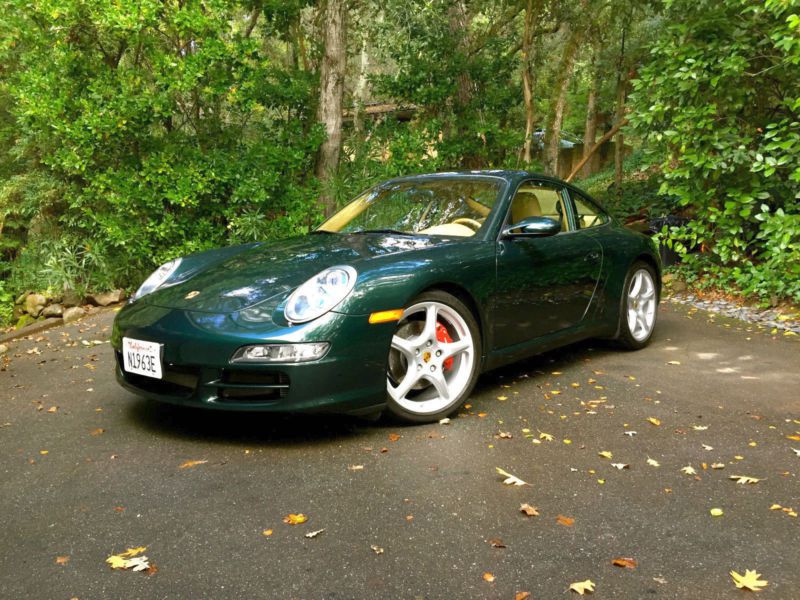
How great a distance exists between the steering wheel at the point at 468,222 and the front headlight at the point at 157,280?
5.63ft

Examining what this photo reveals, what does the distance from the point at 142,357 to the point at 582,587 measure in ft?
7.59

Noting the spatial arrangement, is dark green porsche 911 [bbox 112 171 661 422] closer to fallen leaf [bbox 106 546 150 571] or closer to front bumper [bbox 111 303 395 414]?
front bumper [bbox 111 303 395 414]

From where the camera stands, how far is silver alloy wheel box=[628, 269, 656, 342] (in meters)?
5.47

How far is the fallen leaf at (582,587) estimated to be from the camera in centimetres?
221

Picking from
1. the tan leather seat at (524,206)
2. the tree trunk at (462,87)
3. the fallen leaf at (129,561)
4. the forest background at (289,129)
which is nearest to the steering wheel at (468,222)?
the tan leather seat at (524,206)

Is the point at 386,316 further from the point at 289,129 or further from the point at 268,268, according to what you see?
the point at 289,129

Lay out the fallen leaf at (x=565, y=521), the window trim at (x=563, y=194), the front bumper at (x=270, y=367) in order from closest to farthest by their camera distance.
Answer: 1. the fallen leaf at (x=565, y=521)
2. the front bumper at (x=270, y=367)
3. the window trim at (x=563, y=194)

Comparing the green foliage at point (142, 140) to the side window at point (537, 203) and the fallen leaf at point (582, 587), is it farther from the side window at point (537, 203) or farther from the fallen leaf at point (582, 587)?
the fallen leaf at point (582, 587)

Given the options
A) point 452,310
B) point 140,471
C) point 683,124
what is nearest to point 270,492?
point 140,471

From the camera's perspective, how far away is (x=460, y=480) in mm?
3074

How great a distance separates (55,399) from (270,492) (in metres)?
2.23

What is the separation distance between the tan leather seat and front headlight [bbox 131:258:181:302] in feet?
6.86

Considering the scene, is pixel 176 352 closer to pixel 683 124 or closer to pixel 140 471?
pixel 140 471

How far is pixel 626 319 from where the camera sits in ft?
17.4
